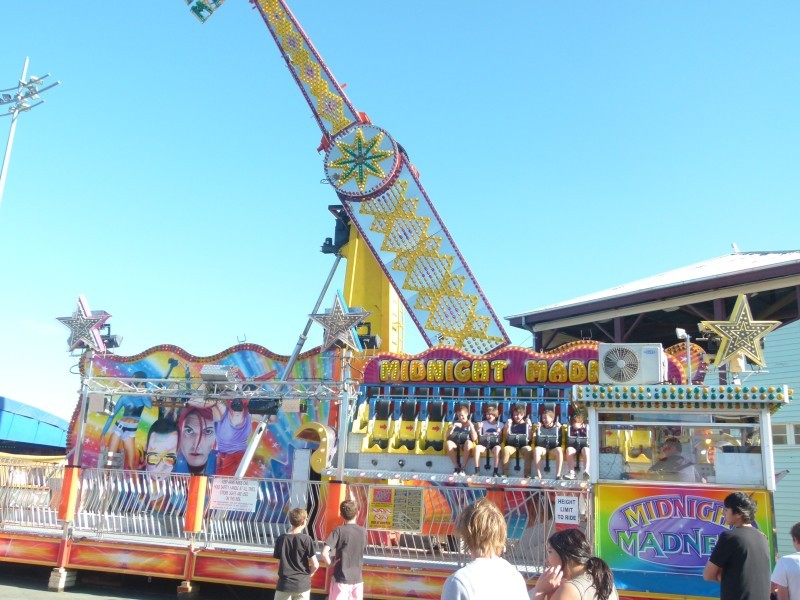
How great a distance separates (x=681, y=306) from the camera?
17.7 meters

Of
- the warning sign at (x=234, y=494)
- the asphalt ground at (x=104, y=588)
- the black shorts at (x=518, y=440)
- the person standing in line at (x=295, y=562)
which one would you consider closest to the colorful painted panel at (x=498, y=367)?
the black shorts at (x=518, y=440)

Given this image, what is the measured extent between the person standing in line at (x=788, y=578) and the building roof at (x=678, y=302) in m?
12.4

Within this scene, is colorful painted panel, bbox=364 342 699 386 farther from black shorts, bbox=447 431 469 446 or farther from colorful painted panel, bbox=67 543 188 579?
colorful painted panel, bbox=67 543 188 579

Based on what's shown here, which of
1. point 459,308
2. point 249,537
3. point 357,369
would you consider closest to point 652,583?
point 249,537

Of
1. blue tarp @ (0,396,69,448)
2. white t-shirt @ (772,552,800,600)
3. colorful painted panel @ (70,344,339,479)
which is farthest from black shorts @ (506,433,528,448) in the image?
blue tarp @ (0,396,69,448)

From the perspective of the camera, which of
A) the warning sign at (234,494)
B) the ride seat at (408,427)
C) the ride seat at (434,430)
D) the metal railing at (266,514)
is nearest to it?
the metal railing at (266,514)

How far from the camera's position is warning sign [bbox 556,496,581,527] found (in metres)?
8.81

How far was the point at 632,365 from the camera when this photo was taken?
9.75m

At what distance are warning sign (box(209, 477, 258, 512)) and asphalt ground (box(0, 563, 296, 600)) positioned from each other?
4.48 feet

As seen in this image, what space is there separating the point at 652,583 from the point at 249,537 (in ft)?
18.5

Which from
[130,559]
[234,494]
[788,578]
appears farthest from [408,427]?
[788,578]

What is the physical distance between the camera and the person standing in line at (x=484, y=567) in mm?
3117

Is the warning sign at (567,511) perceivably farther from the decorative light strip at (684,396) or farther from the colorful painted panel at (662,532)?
the decorative light strip at (684,396)

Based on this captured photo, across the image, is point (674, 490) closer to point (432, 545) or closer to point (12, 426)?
point (432, 545)
